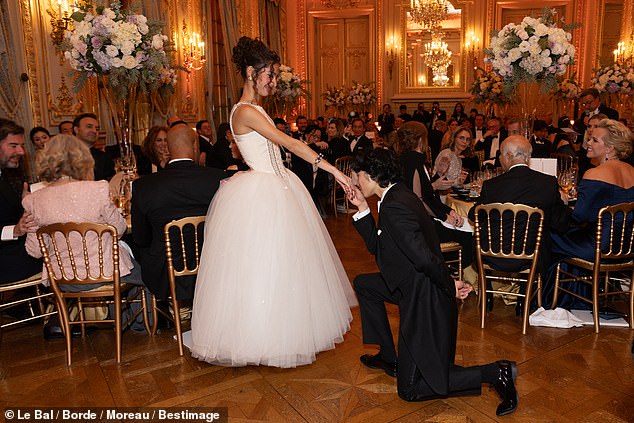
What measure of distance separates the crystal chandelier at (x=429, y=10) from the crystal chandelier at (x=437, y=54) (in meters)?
1.09

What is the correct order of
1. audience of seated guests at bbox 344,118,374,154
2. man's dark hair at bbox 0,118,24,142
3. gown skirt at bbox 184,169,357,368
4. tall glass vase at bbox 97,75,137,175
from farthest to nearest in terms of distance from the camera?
audience of seated guests at bbox 344,118,374,154 < tall glass vase at bbox 97,75,137,175 < man's dark hair at bbox 0,118,24,142 < gown skirt at bbox 184,169,357,368

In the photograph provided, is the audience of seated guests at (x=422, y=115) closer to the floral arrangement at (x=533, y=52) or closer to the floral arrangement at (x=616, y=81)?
the floral arrangement at (x=616, y=81)

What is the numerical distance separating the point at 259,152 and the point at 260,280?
756 millimetres

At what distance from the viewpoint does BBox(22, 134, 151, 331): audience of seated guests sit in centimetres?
309

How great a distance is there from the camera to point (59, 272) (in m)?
3.17

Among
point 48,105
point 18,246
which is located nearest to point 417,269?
point 18,246

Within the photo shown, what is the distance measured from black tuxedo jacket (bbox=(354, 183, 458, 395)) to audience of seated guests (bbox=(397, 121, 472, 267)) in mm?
1412

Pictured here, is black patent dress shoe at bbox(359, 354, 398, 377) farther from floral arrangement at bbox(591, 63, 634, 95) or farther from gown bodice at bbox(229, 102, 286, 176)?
floral arrangement at bbox(591, 63, 634, 95)

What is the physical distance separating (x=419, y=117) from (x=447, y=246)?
991 centimetres

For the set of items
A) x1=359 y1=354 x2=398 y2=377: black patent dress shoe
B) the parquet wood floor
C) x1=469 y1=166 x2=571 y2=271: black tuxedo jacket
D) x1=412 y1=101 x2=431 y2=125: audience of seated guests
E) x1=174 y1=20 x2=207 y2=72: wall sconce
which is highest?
x1=174 y1=20 x2=207 y2=72: wall sconce

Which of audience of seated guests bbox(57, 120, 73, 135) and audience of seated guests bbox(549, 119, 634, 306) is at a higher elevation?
audience of seated guests bbox(57, 120, 73, 135)

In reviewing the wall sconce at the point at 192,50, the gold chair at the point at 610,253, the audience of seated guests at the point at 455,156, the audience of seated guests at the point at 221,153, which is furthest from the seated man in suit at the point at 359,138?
the gold chair at the point at 610,253

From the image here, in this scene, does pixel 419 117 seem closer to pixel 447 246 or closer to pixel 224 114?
pixel 224 114

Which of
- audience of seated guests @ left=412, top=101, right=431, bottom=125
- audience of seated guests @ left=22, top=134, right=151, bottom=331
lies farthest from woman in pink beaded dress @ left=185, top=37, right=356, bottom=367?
audience of seated guests @ left=412, top=101, right=431, bottom=125
